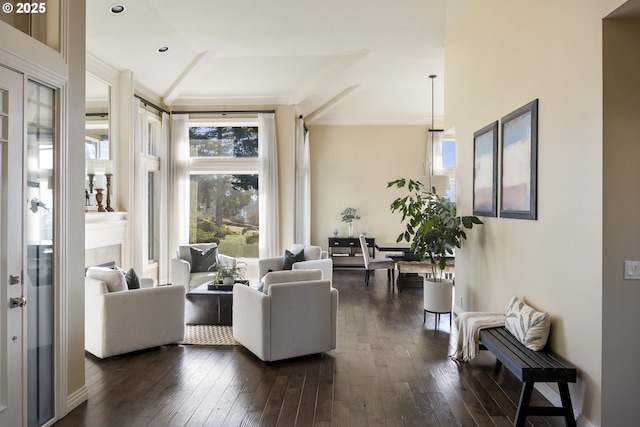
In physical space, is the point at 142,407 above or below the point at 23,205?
below

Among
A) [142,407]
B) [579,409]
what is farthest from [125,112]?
[579,409]

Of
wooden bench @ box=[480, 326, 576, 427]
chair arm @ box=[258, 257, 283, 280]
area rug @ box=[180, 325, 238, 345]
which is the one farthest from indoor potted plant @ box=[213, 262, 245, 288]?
wooden bench @ box=[480, 326, 576, 427]

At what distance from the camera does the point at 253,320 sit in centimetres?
418

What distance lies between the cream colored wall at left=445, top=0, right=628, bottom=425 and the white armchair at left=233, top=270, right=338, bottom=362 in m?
1.64

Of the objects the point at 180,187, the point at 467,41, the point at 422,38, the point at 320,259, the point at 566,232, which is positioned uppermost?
the point at 422,38

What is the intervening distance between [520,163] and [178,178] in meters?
6.45

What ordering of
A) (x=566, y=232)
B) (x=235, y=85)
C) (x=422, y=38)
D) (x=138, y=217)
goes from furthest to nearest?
1. (x=235, y=85)
2. (x=138, y=217)
3. (x=422, y=38)
4. (x=566, y=232)

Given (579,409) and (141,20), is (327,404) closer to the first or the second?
(579,409)

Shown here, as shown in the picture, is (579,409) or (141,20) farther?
(141,20)

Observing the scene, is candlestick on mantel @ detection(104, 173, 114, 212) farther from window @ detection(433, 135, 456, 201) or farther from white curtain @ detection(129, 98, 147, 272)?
window @ detection(433, 135, 456, 201)

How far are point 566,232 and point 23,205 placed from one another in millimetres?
3362

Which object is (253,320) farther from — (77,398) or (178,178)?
(178,178)

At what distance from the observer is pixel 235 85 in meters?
8.02

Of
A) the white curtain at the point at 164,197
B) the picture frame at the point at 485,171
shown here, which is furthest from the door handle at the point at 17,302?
the white curtain at the point at 164,197
